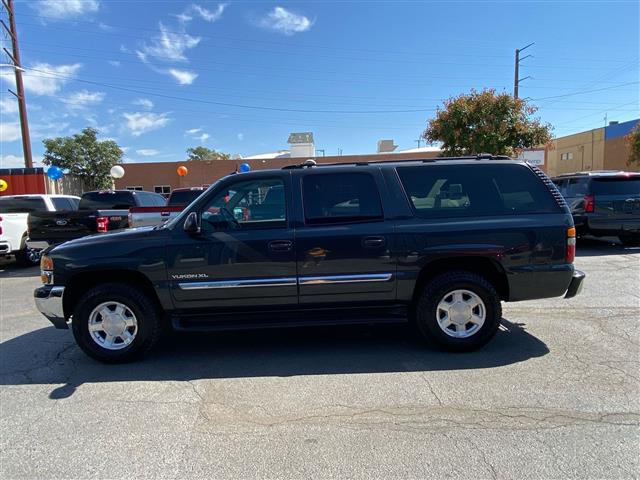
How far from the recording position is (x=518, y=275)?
434cm

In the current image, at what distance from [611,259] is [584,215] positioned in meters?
1.33

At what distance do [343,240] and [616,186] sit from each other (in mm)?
9120

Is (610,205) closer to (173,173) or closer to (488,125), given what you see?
(488,125)

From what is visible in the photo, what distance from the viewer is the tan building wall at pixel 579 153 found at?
46.3 meters

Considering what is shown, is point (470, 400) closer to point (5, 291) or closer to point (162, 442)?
point (162, 442)

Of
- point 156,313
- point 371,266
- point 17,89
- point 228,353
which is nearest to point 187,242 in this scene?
point 156,313

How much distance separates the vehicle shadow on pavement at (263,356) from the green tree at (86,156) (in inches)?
1238

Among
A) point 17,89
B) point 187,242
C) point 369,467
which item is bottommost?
point 369,467

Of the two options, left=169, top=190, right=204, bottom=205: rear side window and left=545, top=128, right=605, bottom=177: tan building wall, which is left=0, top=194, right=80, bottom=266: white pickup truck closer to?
left=169, top=190, right=204, bottom=205: rear side window

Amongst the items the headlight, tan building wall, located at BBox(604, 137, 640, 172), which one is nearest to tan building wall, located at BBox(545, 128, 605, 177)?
tan building wall, located at BBox(604, 137, 640, 172)

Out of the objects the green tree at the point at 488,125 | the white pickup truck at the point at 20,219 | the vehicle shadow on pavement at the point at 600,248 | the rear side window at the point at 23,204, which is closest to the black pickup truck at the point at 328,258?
the vehicle shadow on pavement at the point at 600,248

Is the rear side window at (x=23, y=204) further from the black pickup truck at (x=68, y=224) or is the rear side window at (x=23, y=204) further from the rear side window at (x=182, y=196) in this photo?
the rear side window at (x=182, y=196)

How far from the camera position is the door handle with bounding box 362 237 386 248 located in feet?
13.9

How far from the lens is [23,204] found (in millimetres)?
11461
